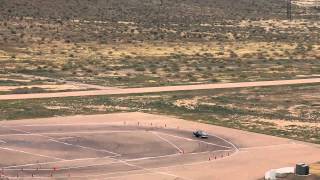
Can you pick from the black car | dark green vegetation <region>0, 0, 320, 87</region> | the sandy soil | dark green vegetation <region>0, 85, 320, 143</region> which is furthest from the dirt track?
the black car

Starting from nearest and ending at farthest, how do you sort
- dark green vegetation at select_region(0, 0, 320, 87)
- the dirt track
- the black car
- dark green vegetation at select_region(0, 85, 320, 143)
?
1. the black car
2. dark green vegetation at select_region(0, 85, 320, 143)
3. the dirt track
4. dark green vegetation at select_region(0, 0, 320, 87)

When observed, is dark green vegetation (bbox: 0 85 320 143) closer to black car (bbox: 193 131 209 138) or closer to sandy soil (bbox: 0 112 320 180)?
sandy soil (bbox: 0 112 320 180)

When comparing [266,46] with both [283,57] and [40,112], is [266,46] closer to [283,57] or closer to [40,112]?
[283,57]

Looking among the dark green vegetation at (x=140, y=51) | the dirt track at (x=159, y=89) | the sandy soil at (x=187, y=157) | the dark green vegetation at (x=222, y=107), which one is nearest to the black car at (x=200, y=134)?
the sandy soil at (x=187, y=157)

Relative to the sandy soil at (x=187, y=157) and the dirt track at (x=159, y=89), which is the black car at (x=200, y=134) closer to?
the sandy soil at (x=187, y=157)

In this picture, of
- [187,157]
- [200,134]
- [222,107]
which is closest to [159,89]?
[222,107]
